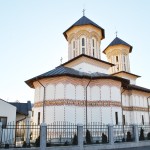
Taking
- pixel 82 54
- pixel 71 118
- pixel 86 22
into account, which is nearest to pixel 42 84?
pixel 71 118

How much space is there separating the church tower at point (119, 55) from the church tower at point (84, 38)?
4920 millimetres

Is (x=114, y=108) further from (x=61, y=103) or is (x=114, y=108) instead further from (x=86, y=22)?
(x=86, y=22)

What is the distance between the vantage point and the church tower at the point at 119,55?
78.8 feet

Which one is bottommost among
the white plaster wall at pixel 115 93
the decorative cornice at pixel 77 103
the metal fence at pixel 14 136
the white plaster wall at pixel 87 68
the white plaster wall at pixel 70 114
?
the metal fence at pixel 14 136

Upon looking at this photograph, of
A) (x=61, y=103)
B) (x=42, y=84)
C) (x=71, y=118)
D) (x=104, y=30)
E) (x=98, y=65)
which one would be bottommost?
(x=71, y=118)

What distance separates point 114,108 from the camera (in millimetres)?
15195

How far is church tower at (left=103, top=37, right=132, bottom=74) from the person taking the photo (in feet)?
78.8

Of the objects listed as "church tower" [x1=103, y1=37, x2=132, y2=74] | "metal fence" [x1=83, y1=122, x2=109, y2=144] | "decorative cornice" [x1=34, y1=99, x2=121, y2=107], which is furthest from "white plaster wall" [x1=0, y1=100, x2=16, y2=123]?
"church tower" [x1=103, y1=37, x2=132, y2=74]

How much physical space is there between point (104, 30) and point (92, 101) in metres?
8.76

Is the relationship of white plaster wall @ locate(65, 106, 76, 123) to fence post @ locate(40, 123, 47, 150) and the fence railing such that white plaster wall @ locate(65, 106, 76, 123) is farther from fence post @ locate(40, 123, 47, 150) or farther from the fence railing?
fence post @ locate(40, 123, 47, 150)

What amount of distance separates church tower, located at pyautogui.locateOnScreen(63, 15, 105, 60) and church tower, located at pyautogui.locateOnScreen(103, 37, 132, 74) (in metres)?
4.92

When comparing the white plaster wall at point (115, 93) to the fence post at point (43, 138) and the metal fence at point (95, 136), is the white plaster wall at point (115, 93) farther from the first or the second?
the fence post at point (43, 138)

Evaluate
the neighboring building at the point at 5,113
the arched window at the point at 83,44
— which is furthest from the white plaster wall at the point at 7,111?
the arched window at the point at 83,44

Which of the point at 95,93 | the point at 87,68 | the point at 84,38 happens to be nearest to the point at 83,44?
the point at 84,38
